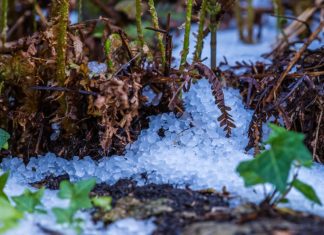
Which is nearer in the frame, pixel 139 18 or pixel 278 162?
pixel 278 162

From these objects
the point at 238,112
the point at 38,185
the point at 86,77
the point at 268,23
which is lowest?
the point at 38,185

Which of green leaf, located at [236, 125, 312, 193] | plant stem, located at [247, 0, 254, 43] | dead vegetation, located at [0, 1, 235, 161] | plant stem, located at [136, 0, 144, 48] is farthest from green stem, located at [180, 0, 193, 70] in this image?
plant stem, located at [247, 0, 254, 43]

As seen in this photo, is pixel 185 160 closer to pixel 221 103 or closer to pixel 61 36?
pixel 221 103

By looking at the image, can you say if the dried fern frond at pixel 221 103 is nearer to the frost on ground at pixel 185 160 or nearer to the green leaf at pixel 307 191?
the frost on ground at pixel 185 160

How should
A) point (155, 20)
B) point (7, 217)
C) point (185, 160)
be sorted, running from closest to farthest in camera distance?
point (7, 217) < point (185, 160) < point (155, 20)

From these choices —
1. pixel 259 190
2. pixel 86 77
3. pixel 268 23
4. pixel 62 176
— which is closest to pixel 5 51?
pixel 86 77

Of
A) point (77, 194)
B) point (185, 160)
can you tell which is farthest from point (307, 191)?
point (77, 194)

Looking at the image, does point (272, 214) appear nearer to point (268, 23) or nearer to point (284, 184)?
point (284, 184)
